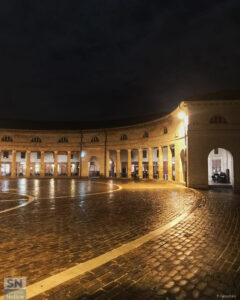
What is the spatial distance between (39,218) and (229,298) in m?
7.60

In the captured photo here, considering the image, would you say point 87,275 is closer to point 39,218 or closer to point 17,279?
point 17,279

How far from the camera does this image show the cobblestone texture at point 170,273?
3.55 metres

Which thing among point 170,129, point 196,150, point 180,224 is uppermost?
point 170,129

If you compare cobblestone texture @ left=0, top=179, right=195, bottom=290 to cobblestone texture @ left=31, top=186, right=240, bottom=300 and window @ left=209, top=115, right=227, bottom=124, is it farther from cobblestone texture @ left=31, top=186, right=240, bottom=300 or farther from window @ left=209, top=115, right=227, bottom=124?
window @ left=209, top=115, right=227, bottom=124

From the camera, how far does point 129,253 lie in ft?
17.1

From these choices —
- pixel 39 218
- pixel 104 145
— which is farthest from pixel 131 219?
pixel 104 145

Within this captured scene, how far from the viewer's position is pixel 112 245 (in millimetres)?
5707

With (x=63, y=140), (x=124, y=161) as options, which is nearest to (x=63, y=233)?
(x=63, y=140)

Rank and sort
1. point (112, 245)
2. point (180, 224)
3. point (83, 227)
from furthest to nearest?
point (180, 224) < point (83, 227) < point (112, 245)

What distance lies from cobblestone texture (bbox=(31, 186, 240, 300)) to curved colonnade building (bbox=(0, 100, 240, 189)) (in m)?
15.9

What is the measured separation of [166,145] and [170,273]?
83.5 ft

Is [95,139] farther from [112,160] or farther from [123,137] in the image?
[112,160]

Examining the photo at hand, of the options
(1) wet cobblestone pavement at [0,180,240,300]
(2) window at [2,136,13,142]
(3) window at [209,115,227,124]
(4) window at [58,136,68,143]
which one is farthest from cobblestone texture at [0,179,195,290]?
(2) window at [2,136,13,142]

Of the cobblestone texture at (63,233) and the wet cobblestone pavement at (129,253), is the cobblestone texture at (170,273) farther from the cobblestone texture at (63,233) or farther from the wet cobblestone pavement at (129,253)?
the cobblestone texture at (63,233)
